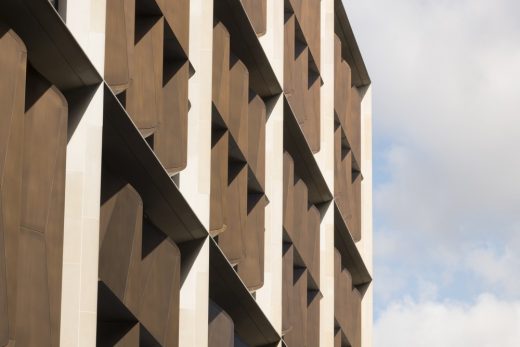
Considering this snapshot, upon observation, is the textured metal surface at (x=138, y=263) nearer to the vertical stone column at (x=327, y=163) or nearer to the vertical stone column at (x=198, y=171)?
the vertical stone column at (x=198, y=171)

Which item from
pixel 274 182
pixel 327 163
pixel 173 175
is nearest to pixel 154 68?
pixel 173 175

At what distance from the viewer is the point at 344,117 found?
6175cm

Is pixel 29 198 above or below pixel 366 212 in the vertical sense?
below

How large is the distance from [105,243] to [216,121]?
10726 mm

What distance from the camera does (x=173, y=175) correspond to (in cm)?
3538

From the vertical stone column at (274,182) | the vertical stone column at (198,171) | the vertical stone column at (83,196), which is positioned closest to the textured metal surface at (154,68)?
the vertical stone column at (198,171)

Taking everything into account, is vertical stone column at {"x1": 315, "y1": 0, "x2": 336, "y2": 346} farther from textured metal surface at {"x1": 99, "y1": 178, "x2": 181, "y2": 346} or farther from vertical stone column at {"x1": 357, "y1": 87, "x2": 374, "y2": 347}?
textured metal surface at {"x1": 99, "y1": 178, "x2": 181, "y2": 346}

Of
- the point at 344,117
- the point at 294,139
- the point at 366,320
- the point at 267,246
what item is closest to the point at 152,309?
the point at 267,246

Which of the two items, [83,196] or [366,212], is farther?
[366,212]

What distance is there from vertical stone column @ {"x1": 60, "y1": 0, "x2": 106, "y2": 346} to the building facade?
3 cm

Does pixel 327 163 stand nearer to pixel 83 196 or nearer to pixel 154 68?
pixel 154 68

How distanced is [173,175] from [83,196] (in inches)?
323

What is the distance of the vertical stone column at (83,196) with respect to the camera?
26406 millimetres

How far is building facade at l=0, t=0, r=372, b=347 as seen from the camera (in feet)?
82.3
